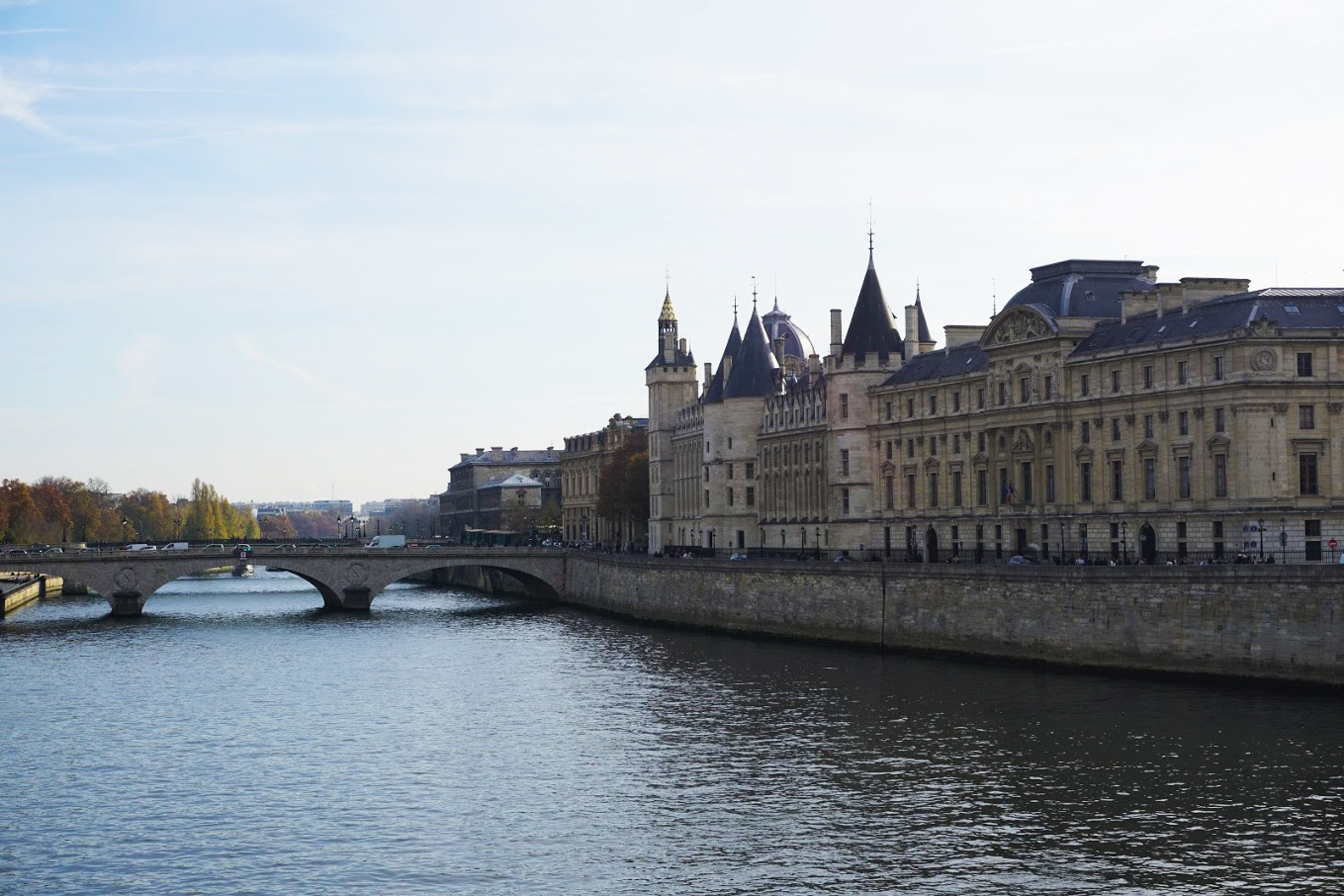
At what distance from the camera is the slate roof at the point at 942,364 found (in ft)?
313

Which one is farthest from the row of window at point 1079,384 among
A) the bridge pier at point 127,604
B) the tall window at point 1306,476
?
the bridge pier at point 127,604

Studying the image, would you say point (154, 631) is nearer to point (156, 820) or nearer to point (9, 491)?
point (156, 820)

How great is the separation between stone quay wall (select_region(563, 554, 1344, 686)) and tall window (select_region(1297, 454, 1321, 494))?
38.5ft

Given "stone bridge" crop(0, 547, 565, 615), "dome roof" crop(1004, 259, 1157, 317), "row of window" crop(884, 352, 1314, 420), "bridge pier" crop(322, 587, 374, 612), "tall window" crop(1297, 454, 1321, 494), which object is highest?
"dome roof" crop(1004, 259, 1157, 317)

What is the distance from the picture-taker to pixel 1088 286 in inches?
3423

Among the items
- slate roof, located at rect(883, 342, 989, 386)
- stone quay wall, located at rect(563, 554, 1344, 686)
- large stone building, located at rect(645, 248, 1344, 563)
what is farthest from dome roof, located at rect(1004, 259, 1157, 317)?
stone quay wall, located at rect(563, 554, 1344, 686)

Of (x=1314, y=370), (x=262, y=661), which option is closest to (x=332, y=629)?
(x=262, y=661)

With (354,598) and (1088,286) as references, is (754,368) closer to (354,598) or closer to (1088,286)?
(354,598)

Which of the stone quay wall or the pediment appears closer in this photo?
the stone quay wall

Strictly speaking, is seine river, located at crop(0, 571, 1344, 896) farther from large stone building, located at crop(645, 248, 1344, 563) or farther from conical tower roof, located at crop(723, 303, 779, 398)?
conical tower roof, located at crop(723, 303, 779, 398)

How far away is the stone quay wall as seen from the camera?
57562mm

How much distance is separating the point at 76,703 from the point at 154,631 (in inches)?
1270

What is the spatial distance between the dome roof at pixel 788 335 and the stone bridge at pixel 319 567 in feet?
104

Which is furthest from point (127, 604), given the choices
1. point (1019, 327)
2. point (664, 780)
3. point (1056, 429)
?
point (664, 780)
